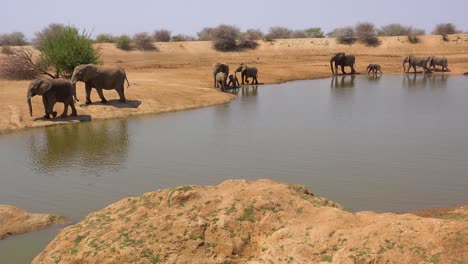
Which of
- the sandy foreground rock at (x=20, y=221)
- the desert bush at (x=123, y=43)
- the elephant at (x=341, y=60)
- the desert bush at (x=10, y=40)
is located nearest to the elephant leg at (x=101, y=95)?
the sandy foreground rock at (x=20, y=221)

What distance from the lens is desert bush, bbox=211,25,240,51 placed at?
4794 centimetres

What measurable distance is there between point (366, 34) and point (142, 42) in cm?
2324

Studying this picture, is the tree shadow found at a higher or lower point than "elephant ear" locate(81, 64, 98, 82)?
lower

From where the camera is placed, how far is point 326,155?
11.4 m

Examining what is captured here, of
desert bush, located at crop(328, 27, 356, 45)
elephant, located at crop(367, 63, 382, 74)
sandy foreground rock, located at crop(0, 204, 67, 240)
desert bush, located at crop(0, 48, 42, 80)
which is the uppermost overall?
desert bush, located at crop(328, 27, 356, 45)

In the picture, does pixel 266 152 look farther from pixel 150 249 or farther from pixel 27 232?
pixel 150 249

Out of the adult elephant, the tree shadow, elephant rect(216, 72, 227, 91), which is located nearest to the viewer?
the adult elephant

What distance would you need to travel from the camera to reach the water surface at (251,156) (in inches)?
356

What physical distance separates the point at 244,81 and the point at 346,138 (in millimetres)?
16623

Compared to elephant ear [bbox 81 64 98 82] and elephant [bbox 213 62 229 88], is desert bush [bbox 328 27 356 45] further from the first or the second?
elephant ear [bbox 81 64 98 82]

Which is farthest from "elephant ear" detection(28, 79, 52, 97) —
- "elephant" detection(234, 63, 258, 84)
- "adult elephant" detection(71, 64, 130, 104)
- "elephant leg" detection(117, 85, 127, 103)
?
"elephant" detection(234, 63, 258, 84)

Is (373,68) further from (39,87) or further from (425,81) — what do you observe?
(39,87)

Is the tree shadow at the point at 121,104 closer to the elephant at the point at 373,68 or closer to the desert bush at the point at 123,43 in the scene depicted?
the elephant at the point at 373,68

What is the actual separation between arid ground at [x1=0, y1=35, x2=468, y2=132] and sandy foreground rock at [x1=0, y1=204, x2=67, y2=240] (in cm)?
828
